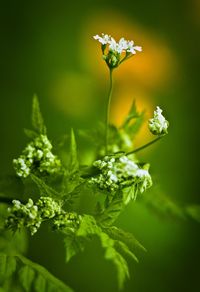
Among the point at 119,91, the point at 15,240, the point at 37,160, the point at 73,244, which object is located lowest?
the point at 15,240

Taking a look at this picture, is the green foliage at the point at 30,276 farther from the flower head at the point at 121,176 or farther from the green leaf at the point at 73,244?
the flower head at the point at 121,176

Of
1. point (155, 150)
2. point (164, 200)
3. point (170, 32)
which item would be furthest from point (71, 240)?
point (170, 32)

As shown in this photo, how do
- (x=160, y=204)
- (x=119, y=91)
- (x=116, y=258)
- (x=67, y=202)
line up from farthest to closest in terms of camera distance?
(x=119, y=91), (x=160, y=204), (x=67, y=202), (x=116, y=258)

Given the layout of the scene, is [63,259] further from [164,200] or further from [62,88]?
[62,88]

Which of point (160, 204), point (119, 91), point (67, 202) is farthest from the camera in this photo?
point (119, 91)

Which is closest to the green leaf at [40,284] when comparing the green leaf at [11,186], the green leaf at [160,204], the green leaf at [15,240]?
the green leaf at [11,186]

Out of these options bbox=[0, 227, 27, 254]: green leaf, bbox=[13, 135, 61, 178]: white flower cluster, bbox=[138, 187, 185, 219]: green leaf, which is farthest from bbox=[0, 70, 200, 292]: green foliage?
bbox=[138, 187, 185, 219]: green leaf

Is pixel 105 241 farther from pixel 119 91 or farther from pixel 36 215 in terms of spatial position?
pixel 119 91

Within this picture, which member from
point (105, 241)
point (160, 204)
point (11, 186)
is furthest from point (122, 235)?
point (160, 204)
